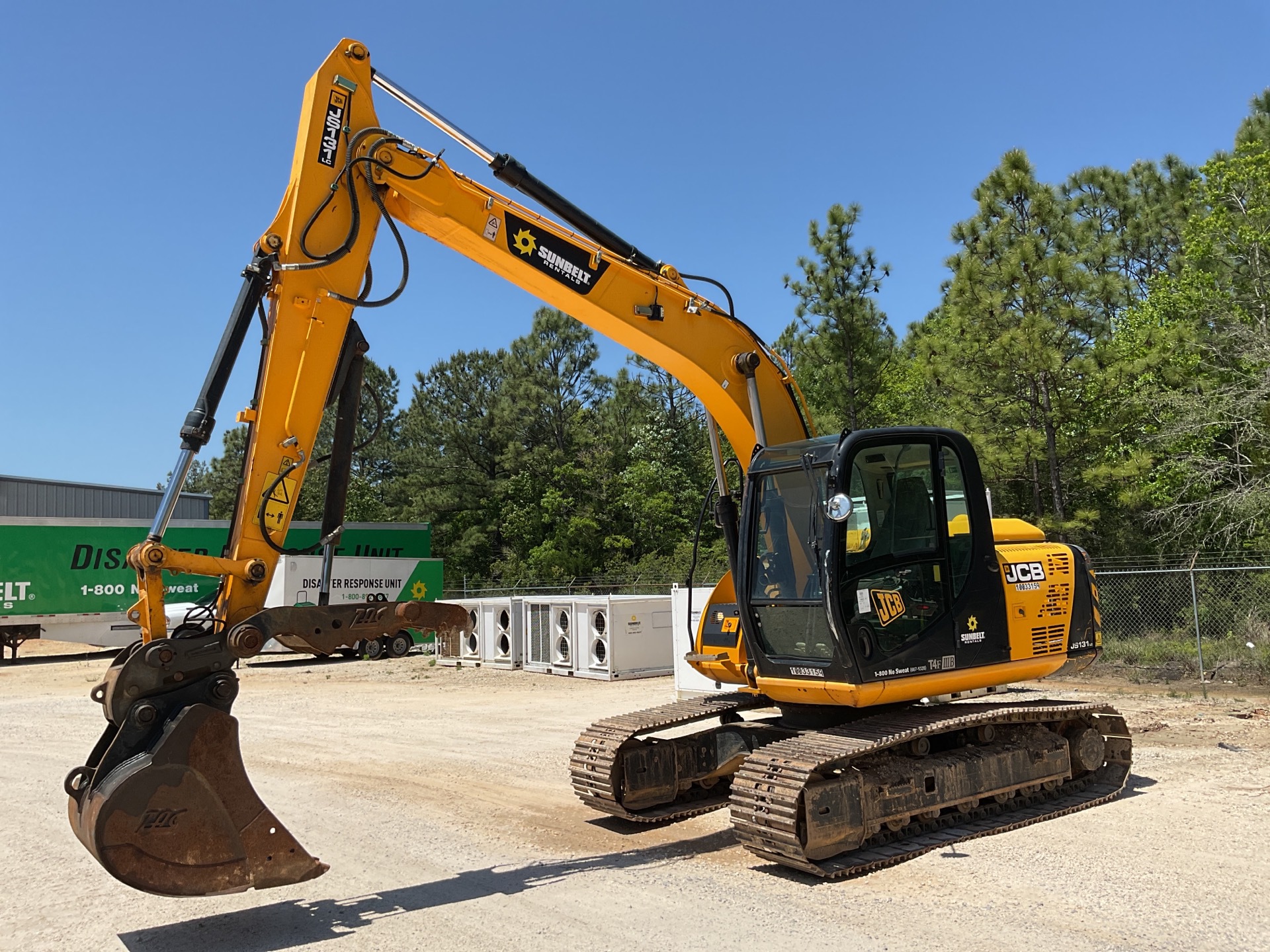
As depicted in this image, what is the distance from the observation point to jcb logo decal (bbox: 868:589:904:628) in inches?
264

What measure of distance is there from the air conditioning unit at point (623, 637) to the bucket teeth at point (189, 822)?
42.4 feet

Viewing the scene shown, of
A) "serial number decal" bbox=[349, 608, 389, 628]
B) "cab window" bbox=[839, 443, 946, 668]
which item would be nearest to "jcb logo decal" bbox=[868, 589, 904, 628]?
"cab window" bbox=[839, 443, 946, 668]

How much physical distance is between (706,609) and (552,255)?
9.73 ft

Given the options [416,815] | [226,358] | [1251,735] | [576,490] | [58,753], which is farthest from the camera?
[576,490]

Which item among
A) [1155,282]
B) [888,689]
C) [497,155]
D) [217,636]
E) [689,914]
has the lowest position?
[689,914]

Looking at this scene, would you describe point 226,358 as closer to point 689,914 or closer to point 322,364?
point 322,364

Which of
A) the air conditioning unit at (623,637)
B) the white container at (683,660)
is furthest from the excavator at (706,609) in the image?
the air conditioning unit at (623,637)

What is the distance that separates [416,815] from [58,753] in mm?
6184

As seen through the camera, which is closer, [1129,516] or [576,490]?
[1129,516]

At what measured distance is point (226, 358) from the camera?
20.0 feet

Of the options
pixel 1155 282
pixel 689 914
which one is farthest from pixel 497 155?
pixel 1155 282

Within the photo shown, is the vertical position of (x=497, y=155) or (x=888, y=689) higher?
(x=497, y=155)

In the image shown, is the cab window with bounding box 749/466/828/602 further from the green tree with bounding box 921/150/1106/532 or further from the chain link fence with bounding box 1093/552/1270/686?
the green tree with bounding box 921/150/1106/532

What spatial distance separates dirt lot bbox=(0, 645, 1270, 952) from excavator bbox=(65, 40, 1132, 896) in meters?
0.38
